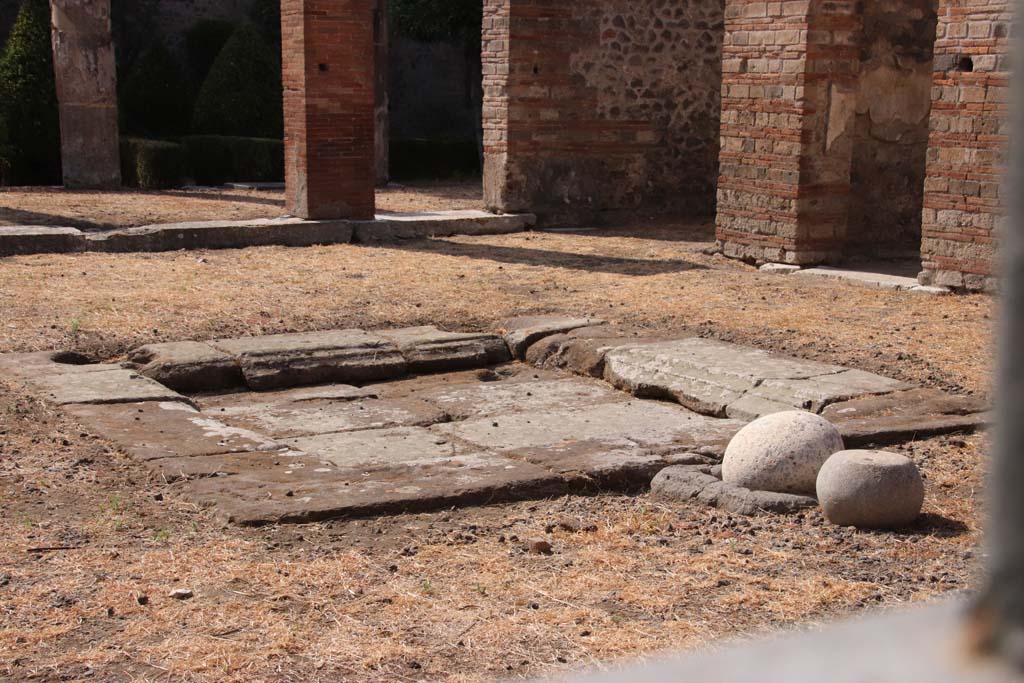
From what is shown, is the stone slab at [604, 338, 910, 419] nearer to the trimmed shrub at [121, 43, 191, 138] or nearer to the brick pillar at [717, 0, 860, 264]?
the brick pillar at [717, 0, 860, 264]

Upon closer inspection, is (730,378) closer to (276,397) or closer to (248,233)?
(276,397)

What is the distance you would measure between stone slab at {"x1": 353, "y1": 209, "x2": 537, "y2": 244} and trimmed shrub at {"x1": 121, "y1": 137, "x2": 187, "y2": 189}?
554 cm

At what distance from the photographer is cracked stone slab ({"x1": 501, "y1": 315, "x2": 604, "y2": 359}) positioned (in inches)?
329

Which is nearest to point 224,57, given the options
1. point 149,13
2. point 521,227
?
point 149,13

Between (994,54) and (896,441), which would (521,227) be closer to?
(994,54)

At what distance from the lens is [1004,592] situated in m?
0.52

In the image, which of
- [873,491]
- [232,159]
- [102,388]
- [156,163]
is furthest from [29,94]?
[873,491]

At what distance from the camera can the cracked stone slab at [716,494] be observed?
493cm

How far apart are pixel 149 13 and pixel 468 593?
70.8 ft

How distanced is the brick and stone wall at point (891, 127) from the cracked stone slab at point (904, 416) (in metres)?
4.55

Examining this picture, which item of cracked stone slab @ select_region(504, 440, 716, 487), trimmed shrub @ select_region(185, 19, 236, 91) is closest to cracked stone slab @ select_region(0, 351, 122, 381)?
cracked stone slab @ select_region(504, 440, 716, 487)

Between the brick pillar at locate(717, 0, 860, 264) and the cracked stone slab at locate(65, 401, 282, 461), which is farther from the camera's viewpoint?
the brick pillar at locate(717, 0, 860, 264)

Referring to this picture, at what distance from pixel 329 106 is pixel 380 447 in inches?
278

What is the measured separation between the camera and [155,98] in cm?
2164
